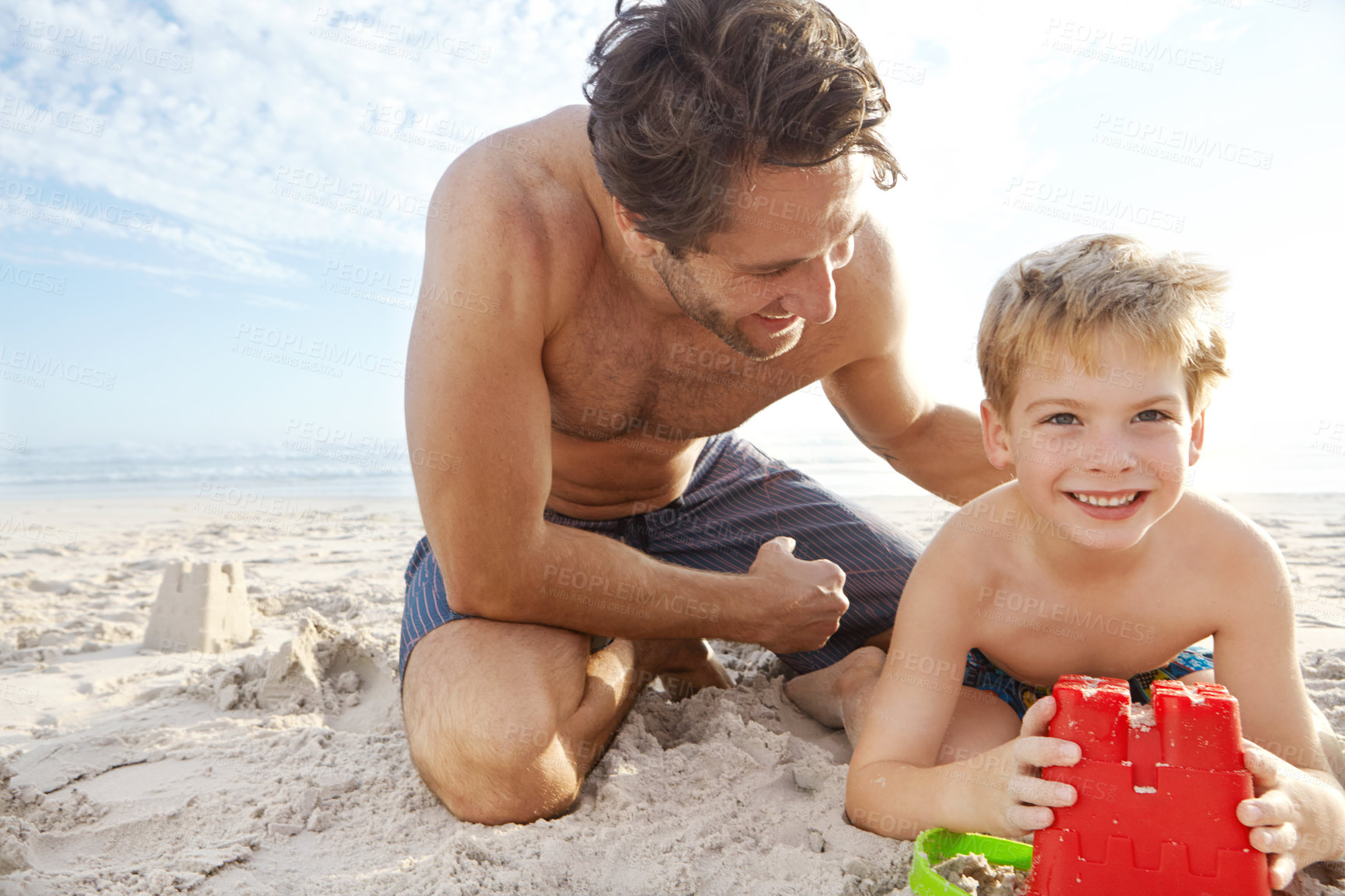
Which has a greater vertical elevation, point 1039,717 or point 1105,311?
point 1105,311

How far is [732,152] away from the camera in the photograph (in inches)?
79.7

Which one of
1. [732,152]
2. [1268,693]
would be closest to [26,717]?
[732,152]

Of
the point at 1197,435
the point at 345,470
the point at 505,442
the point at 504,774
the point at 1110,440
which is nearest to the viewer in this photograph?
the point at 1110,440

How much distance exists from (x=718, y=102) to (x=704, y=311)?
20.0 inches

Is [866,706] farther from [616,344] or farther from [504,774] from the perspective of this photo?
[616,344]

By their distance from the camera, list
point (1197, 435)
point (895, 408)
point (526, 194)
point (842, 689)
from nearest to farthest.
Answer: point (1197, 435), point (526, 194), point (842, 689), point (895, 408)

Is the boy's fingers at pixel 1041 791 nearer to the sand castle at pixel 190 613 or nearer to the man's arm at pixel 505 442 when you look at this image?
the man's arm at pixel 505 442

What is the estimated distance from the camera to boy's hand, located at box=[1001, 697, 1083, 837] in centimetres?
127

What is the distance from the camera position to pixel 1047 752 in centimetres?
129

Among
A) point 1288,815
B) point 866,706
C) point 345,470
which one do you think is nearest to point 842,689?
point 866,706

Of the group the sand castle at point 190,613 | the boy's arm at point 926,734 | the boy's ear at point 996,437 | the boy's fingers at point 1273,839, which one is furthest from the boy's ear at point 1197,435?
the sand castle at point 190,613

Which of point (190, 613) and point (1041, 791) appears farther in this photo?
point (190, 613)

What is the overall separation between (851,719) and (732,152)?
1501mm

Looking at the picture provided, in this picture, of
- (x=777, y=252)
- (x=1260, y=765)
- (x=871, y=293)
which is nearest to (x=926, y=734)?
(x=1260, y=765)
